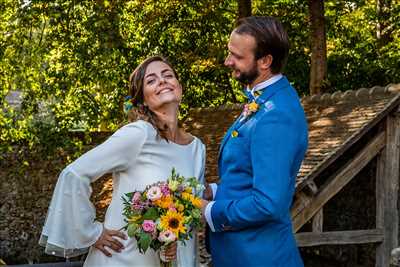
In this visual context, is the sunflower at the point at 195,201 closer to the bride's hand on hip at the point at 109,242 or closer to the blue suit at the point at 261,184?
the blue suit at the point at 261,184

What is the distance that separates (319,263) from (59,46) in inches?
210

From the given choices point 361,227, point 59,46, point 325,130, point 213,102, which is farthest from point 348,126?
point 213,102

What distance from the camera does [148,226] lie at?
8.65 feet

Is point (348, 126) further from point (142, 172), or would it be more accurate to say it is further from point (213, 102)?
point (213, 102)

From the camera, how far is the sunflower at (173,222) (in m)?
2.64

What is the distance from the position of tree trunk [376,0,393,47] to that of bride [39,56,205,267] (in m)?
12.2

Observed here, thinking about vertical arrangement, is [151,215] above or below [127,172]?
below

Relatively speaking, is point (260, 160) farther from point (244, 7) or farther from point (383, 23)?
point (383, 23)

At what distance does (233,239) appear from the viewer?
2.81 m

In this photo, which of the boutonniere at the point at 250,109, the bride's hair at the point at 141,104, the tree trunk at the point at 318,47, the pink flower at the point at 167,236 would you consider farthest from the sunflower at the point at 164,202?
the tree trunk at the point at 318,47

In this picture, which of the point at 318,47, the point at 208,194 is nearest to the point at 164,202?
the point at 208,194

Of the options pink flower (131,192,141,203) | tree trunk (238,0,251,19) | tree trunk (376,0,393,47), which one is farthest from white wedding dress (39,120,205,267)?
tree trunk (376,0,393,47)

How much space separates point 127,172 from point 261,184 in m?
0.62

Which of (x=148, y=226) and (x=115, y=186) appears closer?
(x=148, y=226)
